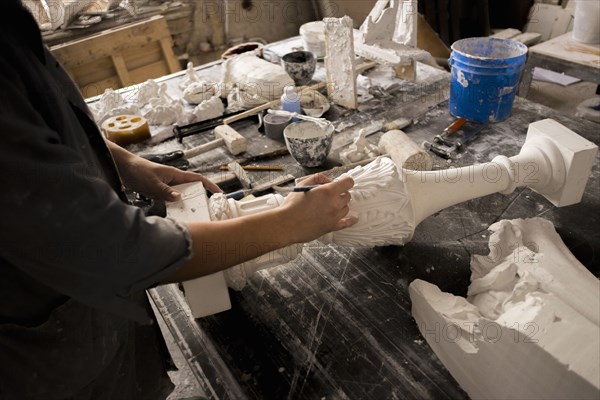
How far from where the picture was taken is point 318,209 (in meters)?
1.38

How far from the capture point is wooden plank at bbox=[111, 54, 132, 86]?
462 centimetres

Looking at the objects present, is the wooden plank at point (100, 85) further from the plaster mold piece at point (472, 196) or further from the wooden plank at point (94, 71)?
the plaster mold piece at point (472, 196)

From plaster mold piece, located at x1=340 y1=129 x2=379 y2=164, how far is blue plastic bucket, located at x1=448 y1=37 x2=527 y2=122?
0.75m

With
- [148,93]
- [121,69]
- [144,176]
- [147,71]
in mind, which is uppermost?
[144,176]

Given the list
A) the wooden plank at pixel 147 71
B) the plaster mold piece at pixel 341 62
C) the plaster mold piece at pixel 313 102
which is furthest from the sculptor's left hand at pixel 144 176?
the wooden plank at pixel 147 71

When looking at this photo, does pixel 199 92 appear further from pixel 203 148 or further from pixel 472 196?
pixel 472 196

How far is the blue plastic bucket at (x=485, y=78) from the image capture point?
2.51 metres

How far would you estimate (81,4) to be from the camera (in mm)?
4590

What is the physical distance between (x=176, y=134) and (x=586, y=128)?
2532 mm

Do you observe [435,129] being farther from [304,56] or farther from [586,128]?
[304,56]

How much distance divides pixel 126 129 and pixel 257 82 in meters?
0.95

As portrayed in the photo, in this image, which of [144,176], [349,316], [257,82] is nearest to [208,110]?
[257,82]

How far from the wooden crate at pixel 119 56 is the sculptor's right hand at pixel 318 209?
3.93 meters

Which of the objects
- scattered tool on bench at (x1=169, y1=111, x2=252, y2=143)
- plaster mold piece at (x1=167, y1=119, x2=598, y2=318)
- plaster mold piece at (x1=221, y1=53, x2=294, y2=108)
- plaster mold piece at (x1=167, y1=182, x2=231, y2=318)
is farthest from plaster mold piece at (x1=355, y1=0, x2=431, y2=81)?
plaster mold piece at (x1=167, y1=182, x2=231, y2=318)
